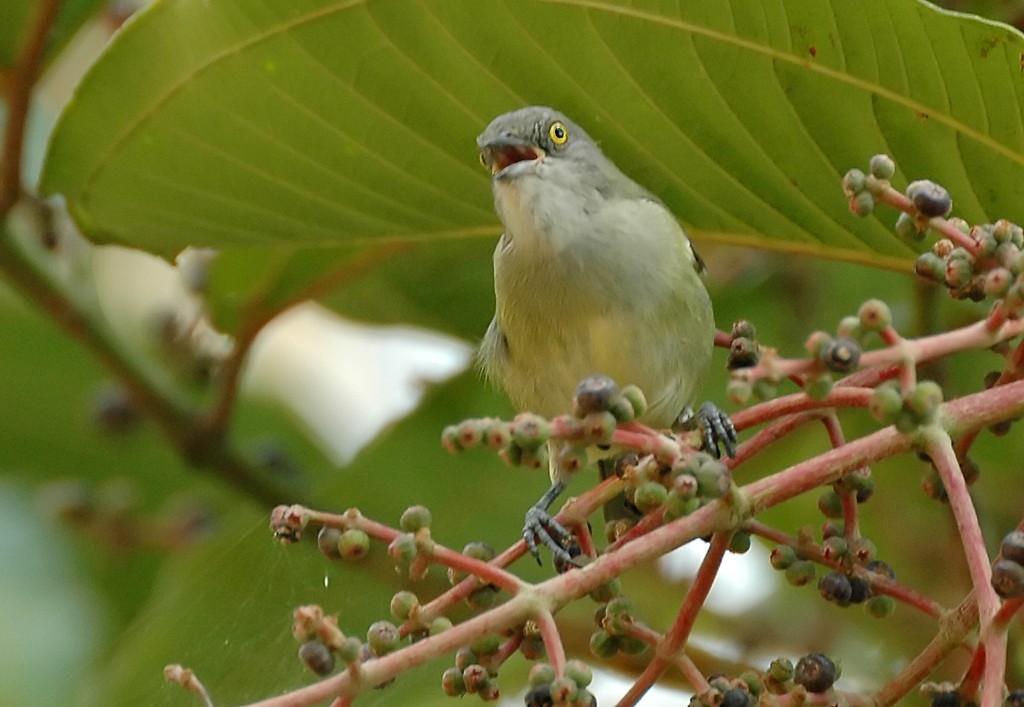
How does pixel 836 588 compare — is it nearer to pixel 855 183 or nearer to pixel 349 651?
pixel 855 183

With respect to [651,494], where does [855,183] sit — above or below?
above

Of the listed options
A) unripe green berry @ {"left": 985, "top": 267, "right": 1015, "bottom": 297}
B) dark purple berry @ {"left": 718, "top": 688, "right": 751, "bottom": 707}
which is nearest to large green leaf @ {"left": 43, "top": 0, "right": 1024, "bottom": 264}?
unripe green berry @ {"left": 985, "top": 267, "right": 1015, "bottom": 297}

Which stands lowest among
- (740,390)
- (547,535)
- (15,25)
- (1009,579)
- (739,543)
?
(547,535)

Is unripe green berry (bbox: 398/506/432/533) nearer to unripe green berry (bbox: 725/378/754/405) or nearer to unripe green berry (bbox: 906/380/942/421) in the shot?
unripe green berry (bbox: 725/378/754/405)

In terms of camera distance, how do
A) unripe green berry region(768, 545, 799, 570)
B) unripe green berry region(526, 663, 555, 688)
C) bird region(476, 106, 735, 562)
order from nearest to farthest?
unripe green berry region(526, 663, 555, 688) < unripe green berry region(768, 545, 799, 570) < bird region(476, 106, 735, 562)

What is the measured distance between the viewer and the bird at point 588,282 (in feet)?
9.75

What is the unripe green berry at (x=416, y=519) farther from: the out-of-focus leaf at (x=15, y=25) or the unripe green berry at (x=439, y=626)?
the out-of-focus leaf at (x=15, y=25)

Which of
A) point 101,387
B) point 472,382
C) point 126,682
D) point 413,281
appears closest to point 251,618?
point 126,682

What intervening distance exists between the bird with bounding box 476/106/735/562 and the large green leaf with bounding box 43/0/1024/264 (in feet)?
0.33

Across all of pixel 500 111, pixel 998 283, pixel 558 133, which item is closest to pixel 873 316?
pixel 998 283

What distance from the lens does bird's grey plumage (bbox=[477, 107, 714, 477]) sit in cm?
298

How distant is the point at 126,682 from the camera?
9.26 feet

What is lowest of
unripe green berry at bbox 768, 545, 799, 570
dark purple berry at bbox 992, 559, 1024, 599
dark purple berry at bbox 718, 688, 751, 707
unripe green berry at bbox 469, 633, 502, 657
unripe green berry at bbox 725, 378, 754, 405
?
dark purple berry at bbox 718, 688, 751, 707

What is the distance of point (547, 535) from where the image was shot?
2.30m
